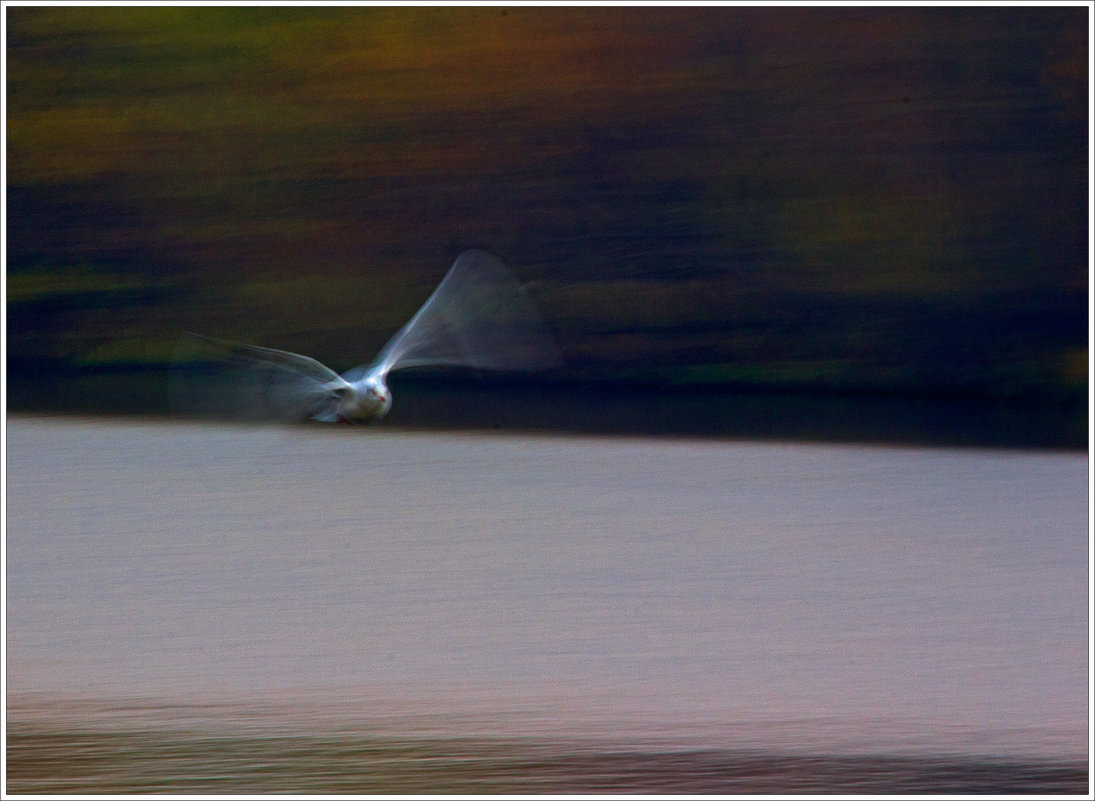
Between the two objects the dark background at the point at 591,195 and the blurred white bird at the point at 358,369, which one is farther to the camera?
the dark background at the point at 591,195

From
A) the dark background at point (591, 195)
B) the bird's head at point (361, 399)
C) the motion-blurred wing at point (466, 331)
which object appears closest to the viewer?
the bird's head at point (361, 399)

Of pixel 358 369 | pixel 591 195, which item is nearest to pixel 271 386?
pixel 358 369

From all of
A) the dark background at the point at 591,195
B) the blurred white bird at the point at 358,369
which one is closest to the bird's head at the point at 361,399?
the blurred white bird at the point at 358,369

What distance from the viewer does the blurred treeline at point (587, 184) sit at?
140 inches

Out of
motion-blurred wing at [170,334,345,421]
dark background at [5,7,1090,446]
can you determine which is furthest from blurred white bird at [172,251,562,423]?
dark background at [5,7,1090,446]

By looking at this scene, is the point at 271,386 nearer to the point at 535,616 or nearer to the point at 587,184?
the point at 535,616

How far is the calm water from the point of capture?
1617 mm

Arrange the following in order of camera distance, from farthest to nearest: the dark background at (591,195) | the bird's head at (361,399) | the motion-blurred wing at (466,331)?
the dark background at (591,195) < the motion-blurred wing at (466,331) < the bird's head at (361,399)

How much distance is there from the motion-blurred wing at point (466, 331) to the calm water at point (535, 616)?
361 millimetres

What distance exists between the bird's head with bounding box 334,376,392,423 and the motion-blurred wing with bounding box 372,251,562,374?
0.09 feet

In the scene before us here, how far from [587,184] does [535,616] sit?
1985 mm

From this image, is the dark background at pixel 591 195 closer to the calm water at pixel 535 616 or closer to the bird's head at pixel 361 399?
the calm water at pixel 535 616

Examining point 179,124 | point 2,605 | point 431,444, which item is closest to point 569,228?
point 431,444

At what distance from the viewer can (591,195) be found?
12.2ft
